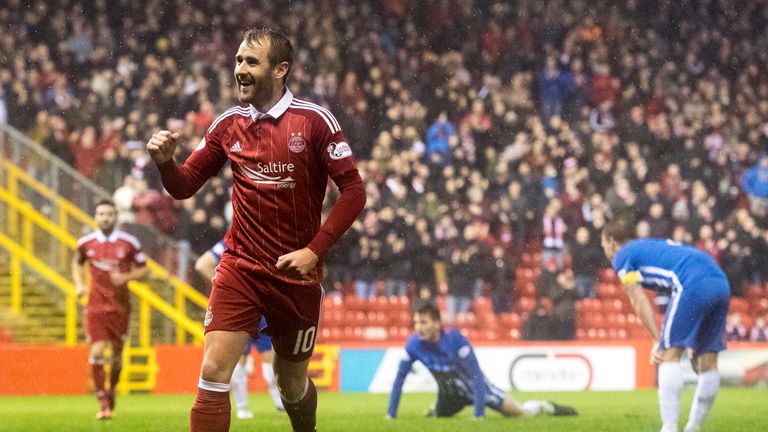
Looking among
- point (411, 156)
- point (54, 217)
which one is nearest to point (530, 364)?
point (411, 156)

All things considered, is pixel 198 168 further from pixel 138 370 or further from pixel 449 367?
pixel 138 370

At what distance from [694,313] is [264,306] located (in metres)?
3.45

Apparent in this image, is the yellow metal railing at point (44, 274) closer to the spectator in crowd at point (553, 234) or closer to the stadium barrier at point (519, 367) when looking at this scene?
the stadium barrier at point (519, 367)

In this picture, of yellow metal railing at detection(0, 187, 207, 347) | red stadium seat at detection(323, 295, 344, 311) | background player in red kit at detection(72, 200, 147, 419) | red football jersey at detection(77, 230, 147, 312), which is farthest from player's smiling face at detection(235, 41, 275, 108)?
red stadium seat at detection(323, 295, 344, 311)

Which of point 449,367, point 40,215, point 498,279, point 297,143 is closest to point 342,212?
point 297,143

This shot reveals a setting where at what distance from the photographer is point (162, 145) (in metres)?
5.66

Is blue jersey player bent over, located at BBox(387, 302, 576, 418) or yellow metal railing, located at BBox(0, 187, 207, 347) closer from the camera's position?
blue jersey player bent over, located at BBox(387, 302, 576, 418)

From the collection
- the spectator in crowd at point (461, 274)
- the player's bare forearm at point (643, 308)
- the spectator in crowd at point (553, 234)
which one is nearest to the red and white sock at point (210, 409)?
the player's bare forearm at point (643, 308)

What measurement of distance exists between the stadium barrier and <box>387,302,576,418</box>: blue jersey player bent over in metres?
5.04

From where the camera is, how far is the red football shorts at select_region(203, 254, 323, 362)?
235 inches

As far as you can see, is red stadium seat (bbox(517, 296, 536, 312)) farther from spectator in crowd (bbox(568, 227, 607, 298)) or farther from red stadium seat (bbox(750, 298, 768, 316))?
red stadium seat (bbox(750, 298, 768, 316))

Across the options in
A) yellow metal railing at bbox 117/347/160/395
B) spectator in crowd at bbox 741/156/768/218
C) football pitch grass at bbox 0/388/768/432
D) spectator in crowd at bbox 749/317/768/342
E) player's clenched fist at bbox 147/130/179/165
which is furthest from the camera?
spectator in crowd at bbox 741/156/768/218

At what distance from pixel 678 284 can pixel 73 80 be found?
13.3m

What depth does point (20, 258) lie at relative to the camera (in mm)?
16297
